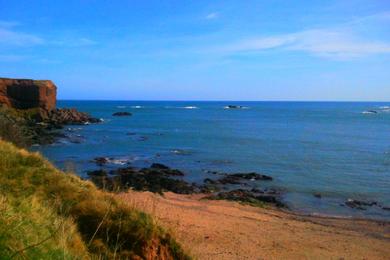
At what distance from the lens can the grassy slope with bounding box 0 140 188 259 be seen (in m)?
4.62

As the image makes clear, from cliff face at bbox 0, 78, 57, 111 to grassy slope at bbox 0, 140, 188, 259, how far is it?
66.8 metres

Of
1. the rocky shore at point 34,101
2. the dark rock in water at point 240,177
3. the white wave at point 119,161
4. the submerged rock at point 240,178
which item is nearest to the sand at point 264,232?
the submerged rock at point 240,178

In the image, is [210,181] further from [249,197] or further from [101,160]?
[101,160]

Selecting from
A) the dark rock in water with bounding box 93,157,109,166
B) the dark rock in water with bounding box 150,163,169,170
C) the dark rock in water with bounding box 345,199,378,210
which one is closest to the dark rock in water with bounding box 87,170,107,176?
the dark rock in water with bounding box 93,157,109,166

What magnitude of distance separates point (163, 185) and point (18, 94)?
2136 inches

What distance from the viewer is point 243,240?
1689cm

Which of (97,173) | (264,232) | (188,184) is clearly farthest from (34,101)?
(264,232)

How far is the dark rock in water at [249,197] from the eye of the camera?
26.0 meters

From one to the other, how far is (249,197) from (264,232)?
8778mm

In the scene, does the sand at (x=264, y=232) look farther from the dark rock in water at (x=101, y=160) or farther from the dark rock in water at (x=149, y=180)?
the dark rock in water at (x=101, y=160)

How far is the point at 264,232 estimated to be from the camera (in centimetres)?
1842

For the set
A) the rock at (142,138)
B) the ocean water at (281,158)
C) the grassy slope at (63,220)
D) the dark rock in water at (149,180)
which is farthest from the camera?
the rock at (142,138)

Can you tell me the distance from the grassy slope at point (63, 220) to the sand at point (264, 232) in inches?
136

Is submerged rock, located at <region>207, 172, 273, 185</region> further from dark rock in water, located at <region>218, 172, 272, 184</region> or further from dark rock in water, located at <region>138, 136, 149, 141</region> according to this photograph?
dark rock in water, located at <region>138, 136, 149, 141</region>
